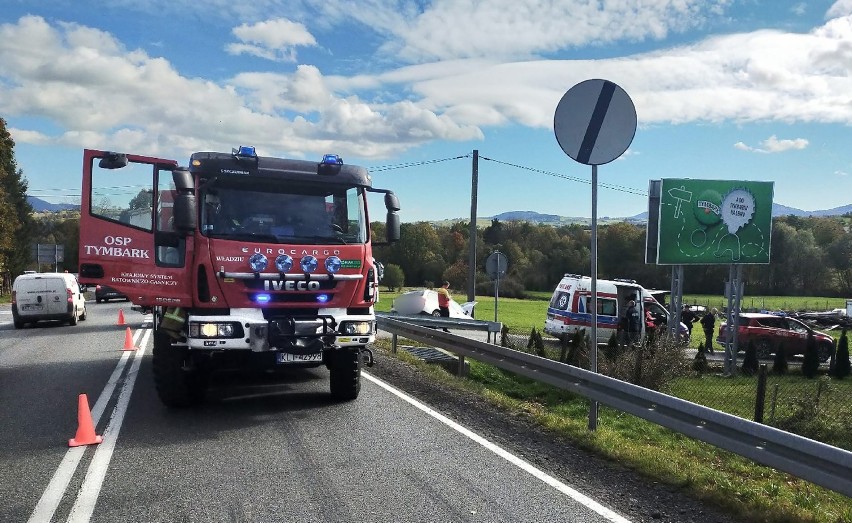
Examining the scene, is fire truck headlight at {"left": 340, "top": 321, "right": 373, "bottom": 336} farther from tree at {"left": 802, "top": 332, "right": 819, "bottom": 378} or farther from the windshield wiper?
tree at {"left": 802, "top": 332, "right": 819, "bottom": 378}

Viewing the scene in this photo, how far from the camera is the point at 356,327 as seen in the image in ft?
26.7

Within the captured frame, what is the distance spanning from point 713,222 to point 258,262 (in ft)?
50.2

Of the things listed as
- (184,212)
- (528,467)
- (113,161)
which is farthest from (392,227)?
(528,467)

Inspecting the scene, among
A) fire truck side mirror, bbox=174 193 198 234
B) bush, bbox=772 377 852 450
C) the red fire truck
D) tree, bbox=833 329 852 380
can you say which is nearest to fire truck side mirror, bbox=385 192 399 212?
the red fire truck

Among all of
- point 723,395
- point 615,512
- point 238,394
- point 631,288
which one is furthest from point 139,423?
point 631,288

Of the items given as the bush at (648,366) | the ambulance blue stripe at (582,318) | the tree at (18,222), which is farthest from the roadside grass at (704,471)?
the tree at (18,222)

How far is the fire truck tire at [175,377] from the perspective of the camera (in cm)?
789

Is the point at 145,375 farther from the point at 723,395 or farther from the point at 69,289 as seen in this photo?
the point at 69,289

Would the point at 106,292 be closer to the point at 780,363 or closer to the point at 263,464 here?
the point at 263,464

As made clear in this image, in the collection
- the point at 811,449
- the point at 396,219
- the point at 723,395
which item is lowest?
the point at 723,395

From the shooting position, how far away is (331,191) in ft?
27.2

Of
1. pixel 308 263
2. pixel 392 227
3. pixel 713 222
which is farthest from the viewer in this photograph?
pixel 713 222

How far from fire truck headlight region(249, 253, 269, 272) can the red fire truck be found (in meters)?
0.01

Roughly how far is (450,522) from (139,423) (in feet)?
14.0
